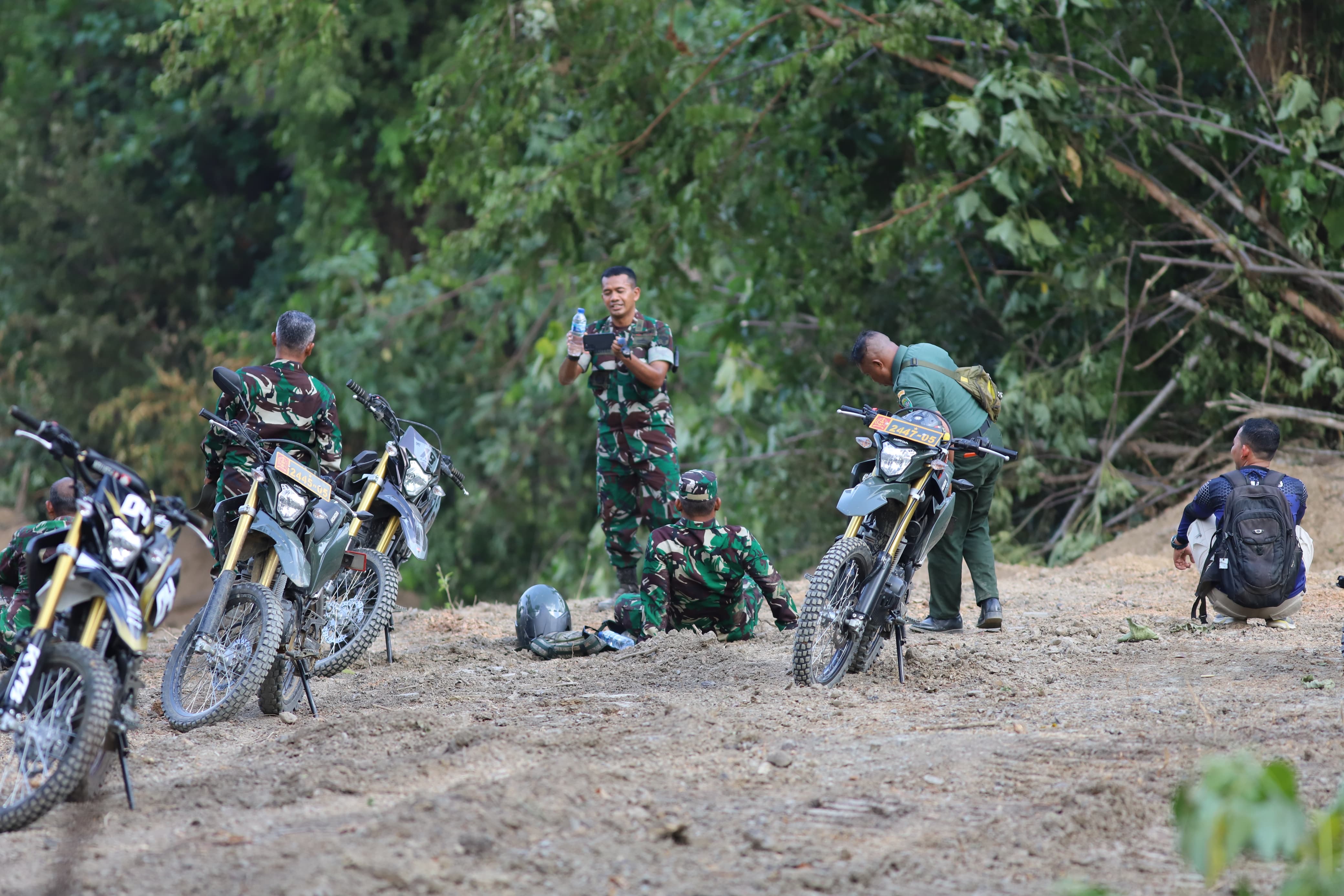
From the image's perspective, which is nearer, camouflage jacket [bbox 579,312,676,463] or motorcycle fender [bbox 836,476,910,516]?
motorcycle fender [bbox 836,476,910,516]

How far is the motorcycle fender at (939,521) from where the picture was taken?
20.0 feet

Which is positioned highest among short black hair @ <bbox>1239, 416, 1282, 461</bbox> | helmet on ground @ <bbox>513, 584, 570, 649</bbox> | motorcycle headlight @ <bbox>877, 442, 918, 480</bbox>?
short black hair @ <bbox>1239, 416, 1282, 461</bbox>

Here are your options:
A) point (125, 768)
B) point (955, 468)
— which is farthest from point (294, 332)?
point (955, 468)

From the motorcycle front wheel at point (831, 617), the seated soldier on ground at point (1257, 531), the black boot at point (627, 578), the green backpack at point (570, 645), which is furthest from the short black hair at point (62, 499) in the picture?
the seated soldier on ground at point (1257, 531)

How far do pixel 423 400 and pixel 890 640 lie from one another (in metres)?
13.1

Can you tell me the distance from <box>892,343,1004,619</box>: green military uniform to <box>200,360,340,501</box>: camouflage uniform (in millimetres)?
2682

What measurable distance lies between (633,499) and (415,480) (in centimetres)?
150

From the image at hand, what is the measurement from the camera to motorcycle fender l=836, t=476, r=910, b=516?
5809 millimetres

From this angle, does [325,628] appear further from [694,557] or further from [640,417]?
[640,417]

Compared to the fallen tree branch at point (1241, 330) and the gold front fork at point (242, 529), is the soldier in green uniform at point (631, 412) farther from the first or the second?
the fallen tree branch at point (1241, 330)

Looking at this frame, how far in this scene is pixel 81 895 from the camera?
11.4ft

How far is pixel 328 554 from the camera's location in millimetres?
5961

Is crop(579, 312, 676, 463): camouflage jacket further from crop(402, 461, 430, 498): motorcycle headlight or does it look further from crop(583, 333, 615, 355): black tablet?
crop(402, 461, 430, 498): motorcycle headlight

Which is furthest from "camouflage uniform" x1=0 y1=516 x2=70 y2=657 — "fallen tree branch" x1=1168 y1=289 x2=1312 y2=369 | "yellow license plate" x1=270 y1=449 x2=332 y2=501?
"fallen tree branch" x1=1168 y1=289 x2=1312 y2=369
